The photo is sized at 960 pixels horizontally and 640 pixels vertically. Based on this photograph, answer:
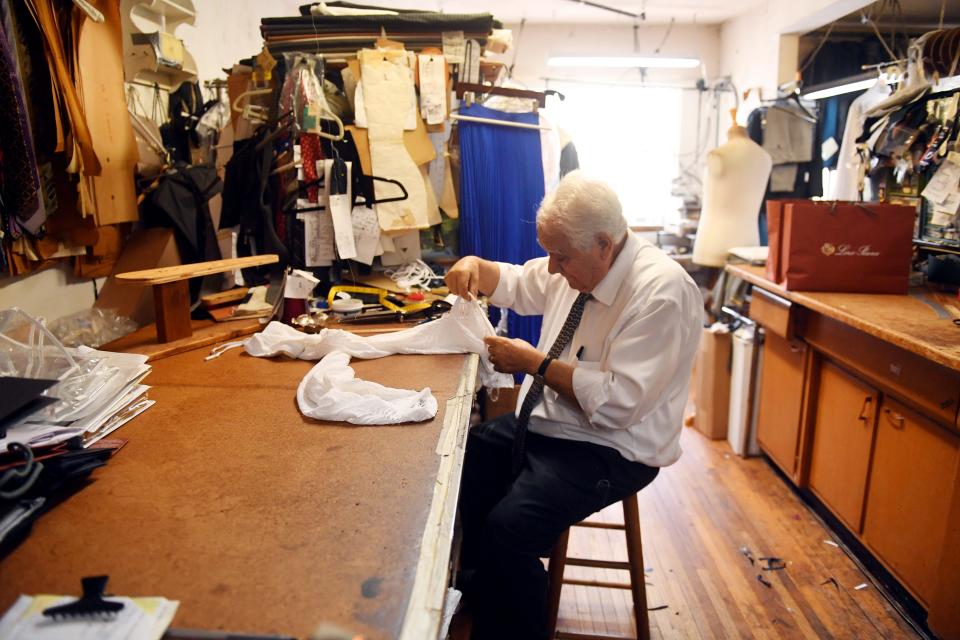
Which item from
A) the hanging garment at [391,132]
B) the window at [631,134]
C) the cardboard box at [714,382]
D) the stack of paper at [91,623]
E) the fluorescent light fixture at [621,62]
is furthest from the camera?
the window at [631,134]

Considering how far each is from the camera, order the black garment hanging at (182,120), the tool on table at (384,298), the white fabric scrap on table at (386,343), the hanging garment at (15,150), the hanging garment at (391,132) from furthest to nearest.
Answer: the black garment hanging at (182,120), the hanging garment at (391,132), the tool on table at (384,298), the white fabric scrap on table at (386,343), the hanging garment at (15,150)

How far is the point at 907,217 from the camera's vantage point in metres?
2.28

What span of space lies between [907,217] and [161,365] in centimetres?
262

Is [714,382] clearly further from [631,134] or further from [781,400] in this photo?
[631,134]

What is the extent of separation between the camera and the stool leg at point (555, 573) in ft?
5.56

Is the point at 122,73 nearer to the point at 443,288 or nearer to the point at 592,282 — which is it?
the point at 443,288

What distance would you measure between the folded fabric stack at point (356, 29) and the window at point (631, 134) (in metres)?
3.71

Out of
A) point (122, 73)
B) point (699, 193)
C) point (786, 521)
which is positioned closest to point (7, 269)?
point (122, 73)

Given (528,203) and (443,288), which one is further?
(528,203)

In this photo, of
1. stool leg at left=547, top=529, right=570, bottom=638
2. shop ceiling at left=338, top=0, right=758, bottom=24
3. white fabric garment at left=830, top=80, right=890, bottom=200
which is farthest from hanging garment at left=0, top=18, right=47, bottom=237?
shop ceiling at left=338, top=0, right=758, bottom=24

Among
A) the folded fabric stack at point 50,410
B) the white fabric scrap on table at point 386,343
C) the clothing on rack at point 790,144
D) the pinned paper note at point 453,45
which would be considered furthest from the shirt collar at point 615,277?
the clothing on rack at point 790,144

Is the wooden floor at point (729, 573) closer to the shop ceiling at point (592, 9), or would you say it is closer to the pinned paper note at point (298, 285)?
the pinned paper note at point (298, 285)

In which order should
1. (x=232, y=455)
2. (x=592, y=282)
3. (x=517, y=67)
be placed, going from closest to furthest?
(x=232, y=455) < (x=592, y=282) < (x=517, y=67)

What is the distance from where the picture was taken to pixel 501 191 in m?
2.71
